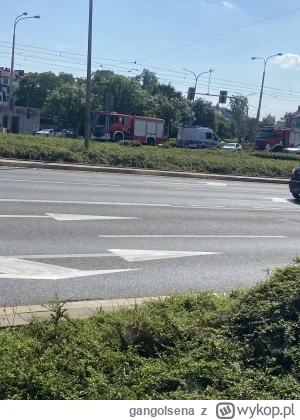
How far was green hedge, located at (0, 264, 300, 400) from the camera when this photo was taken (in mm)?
3859

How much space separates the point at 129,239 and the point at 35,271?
289cm

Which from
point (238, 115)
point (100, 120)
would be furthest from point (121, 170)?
point (238, 115)

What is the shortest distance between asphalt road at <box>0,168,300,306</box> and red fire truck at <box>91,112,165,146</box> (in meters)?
33.4

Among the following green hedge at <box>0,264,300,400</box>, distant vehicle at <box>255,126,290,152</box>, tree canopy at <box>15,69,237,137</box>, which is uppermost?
tree canopy at <box>15,69,237,137</box>

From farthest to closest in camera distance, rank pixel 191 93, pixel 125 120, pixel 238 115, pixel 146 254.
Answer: pixel 238 115 < pixel 125 120 < pixel 191 93 < pixel 146 254

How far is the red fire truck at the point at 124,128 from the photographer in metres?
51.8

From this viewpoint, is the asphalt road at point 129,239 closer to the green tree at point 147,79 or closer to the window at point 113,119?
the window at point 113,119

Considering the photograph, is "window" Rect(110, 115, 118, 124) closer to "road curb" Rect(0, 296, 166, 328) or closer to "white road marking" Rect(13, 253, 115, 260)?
"white road marking" Rect(13, 253, 115, 260)

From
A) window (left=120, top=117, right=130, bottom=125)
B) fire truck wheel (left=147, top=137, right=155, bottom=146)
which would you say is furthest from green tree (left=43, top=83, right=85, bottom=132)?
window (left=120, top=117, right=130, bottom=125)

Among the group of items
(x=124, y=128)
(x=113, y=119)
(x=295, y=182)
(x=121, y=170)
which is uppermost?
(x=113, y=119)

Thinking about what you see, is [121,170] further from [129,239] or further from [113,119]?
[113,119]

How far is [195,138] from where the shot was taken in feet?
176

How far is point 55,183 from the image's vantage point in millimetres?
17828

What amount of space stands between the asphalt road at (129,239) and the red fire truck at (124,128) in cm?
3340
